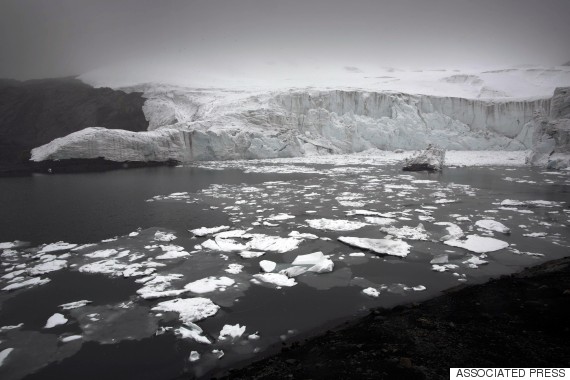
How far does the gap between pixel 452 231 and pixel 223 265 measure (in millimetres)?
5262

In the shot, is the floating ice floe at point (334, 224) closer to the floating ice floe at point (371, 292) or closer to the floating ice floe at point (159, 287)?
the floating ice floe at point (371, 292)

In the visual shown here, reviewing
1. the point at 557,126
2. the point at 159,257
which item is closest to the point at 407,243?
the point at 159,257

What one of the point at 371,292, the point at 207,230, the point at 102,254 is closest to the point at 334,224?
the point at 207,230

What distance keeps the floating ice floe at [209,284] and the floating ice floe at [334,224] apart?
336 cm

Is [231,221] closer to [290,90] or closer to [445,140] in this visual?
[290,90]

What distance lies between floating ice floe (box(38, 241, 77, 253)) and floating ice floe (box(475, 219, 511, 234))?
927 centimetres

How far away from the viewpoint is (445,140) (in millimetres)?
31359

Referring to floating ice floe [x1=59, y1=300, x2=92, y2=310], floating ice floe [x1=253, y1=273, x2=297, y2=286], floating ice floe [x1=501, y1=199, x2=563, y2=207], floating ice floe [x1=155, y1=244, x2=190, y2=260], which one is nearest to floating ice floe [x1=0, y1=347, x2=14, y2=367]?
floating ice floe [x1=59, y1=300, x2=92, y2=310]

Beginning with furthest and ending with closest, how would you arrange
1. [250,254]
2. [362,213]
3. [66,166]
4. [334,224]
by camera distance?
[66,166] → [362,213] → [334,224] → [250,254]

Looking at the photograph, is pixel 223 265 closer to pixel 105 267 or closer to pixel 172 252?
pixel 172 252

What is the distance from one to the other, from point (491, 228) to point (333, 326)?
569 cm

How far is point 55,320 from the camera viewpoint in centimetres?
423

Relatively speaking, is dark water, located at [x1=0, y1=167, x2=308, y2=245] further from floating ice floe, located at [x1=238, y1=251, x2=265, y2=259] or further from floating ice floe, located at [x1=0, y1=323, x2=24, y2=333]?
floating ice floe, located at [x1=0, y1=323, x2=24, y2=333]

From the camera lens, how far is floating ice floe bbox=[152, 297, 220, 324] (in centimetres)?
429
